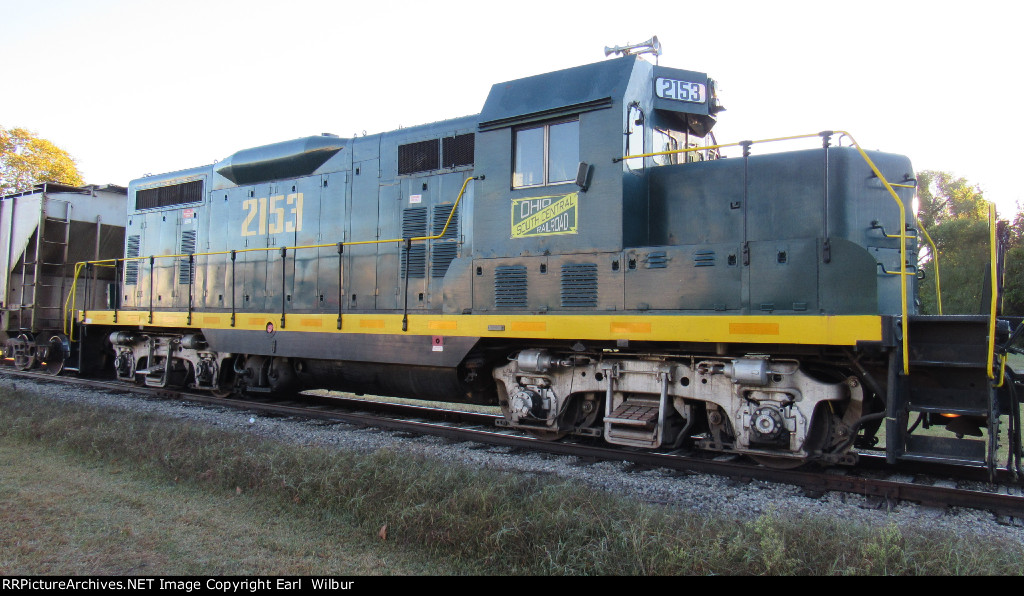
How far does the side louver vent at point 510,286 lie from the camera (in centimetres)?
655

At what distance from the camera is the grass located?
339 cm

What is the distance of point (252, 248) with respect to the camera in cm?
965

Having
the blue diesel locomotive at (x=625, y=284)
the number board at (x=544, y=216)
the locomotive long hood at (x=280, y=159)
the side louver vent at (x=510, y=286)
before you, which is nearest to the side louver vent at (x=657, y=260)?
the blue diesel locomotive at (x=625, y=284)

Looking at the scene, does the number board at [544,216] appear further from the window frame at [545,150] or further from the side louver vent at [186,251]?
the side louver vent at [186,251]

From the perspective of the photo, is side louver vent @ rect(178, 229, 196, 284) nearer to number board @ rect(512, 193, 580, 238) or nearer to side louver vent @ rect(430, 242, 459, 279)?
side louver vent @ rect(430, 242, 459, 279)

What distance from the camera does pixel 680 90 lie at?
673cm


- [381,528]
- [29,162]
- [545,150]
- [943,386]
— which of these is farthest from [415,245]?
[29,162]

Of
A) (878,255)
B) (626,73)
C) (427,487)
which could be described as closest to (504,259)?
(626,73)

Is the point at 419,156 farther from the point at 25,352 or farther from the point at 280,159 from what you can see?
the point at 25,352

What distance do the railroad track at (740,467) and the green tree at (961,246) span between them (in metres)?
11.2

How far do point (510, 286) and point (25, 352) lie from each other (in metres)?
12.1

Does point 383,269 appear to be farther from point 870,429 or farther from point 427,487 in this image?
point 870,429

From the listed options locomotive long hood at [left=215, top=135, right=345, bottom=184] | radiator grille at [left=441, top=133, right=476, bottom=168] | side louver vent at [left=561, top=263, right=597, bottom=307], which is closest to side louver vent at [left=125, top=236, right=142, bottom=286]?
locomotive long hood at [left=215, top=135, right=345, bottom=184]
